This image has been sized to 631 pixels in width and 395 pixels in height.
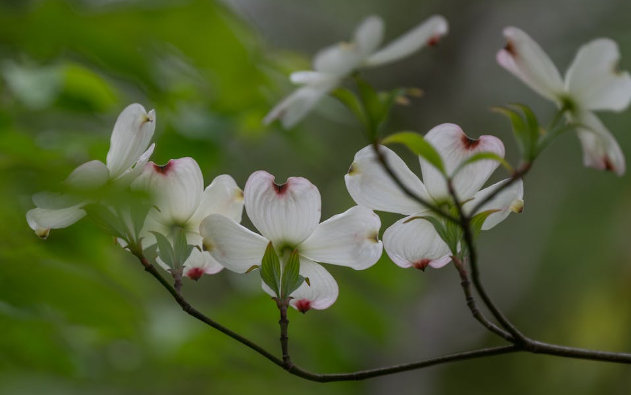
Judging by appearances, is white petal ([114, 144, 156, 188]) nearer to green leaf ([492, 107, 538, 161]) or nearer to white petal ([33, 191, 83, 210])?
white petal ([33, 191, 83, 210])

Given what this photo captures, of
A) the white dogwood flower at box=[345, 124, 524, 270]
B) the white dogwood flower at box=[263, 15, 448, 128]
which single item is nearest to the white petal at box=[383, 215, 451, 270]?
the white dogwood flower at box=[345, 124, 524, 270]

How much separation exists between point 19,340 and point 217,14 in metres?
0.42

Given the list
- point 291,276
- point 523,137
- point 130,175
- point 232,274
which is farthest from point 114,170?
point 232,274

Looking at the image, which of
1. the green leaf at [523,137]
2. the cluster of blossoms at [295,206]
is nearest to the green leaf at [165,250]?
the cluster of blossoms at [295,206]

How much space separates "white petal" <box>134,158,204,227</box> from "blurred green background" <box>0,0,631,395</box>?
0.05 m

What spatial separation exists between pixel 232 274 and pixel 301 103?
1.00 meters

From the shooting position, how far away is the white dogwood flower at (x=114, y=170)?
1.17 ft

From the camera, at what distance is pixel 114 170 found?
0.38 metres

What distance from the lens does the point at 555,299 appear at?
2.64m

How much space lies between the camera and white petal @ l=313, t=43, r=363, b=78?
31 cm

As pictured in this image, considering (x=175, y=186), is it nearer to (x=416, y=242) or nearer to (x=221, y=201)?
(x=221, y=201)

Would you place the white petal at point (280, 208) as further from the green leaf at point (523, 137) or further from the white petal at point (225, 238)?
the green leaf at point (523, 137)

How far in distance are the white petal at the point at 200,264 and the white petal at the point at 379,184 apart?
11 cm

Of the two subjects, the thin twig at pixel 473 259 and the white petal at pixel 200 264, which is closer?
the thin twig at pixel 473 259
